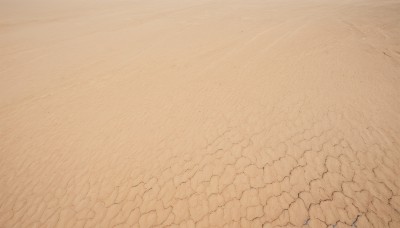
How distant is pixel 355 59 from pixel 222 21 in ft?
24.7

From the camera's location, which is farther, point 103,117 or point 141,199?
point 103,117

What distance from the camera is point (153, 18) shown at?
13922 millimetres

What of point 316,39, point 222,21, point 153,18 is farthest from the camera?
point 153,18

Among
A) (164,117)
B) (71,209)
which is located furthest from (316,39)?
(71,209)

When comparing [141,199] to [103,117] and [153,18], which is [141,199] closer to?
[103,117]

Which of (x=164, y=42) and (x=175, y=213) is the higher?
(x=164, y=42)

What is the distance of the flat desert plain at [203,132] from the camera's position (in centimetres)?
346

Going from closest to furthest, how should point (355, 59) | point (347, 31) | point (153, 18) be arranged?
point (355, 59) → point (347, 31) → point (153, 18)

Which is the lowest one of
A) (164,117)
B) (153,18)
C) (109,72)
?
(164,117)

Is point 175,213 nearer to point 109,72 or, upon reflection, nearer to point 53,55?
point 109,72

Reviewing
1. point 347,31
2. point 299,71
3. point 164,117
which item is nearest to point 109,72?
point 164,117

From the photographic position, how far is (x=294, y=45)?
8.68 metres

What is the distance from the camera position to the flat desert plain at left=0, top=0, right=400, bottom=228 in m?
3.46

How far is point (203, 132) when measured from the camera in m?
→ 4.77
